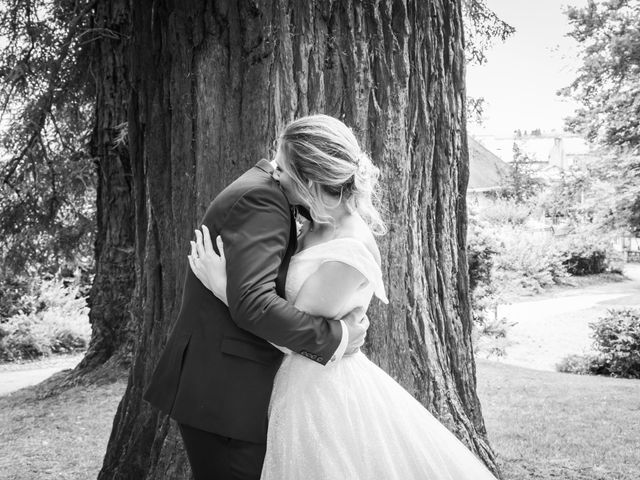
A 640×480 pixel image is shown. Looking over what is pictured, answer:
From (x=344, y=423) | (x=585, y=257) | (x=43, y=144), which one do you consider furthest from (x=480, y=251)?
(x=585, y=257)

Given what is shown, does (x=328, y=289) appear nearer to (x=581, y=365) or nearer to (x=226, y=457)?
(x=226, y=457)

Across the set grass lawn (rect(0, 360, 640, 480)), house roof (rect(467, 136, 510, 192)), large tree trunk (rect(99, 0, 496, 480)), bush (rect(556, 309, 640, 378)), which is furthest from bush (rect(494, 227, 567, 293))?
large tree trunk (rect(99, 0, 496, 480))

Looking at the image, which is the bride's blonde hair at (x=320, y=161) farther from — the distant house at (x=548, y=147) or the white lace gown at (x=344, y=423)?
the distant house at (x=548, y=147)

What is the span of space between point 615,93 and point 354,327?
18860 millimetres

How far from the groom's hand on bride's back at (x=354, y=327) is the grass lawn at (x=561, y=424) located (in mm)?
3077

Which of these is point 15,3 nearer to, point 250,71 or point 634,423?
point 250,71

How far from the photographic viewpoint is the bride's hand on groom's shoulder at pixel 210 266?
258 centimetres

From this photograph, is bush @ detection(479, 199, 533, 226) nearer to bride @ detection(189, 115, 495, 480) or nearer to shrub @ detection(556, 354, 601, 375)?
shrub @ detection(556, 354, 601, 375)

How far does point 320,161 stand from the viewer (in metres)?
2.63

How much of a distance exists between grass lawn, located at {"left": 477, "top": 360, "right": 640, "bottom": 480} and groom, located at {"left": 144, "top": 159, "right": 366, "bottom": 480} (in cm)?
324

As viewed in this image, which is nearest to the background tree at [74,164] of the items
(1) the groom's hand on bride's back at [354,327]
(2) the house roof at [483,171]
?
(1) the groom's hand on bride's back at [354,327]

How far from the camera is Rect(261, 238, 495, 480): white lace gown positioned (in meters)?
2.60

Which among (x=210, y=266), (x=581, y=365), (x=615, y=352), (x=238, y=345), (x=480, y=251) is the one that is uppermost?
(x=210, y=266)

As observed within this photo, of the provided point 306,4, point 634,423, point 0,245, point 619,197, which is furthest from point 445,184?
point 619,197
